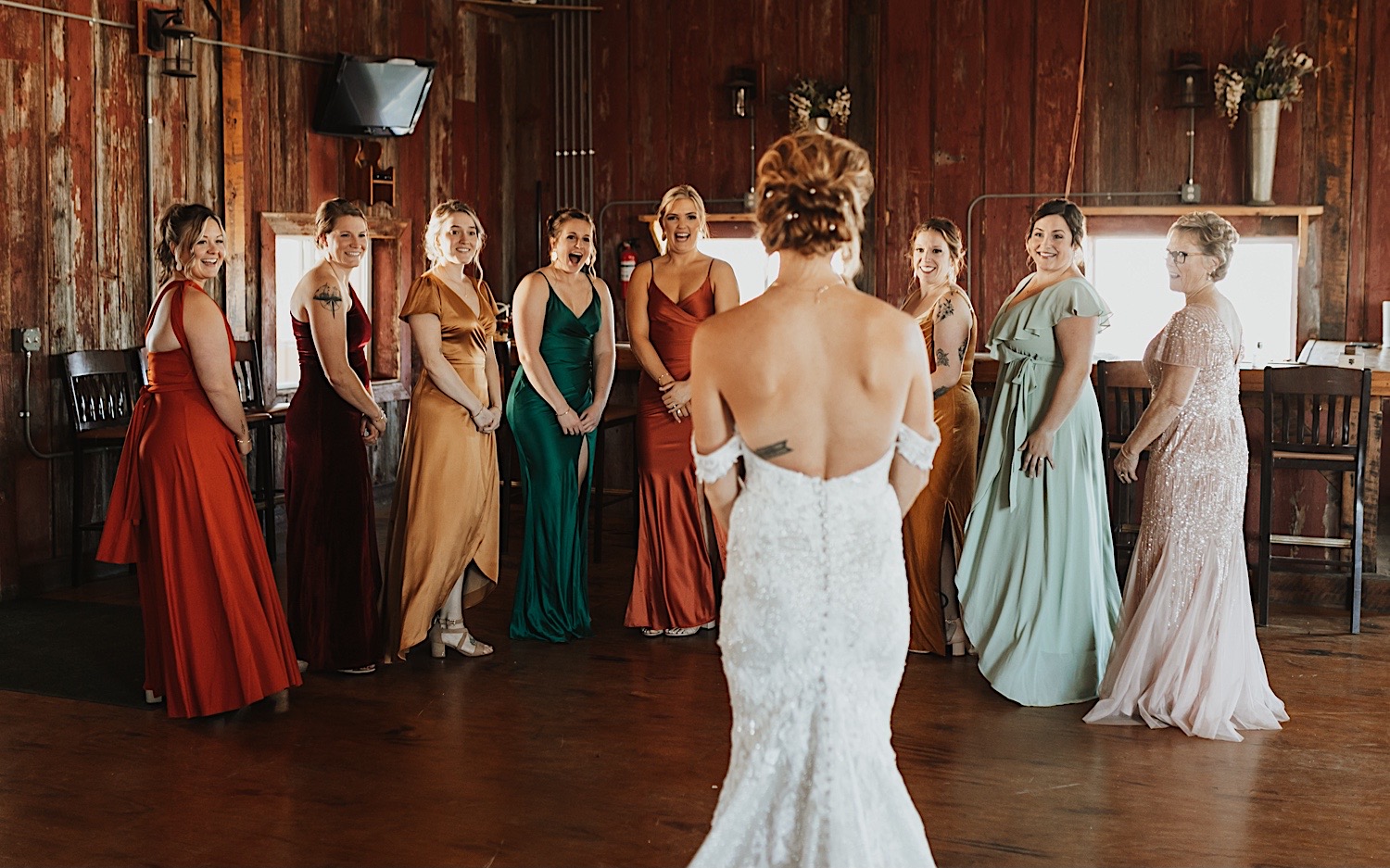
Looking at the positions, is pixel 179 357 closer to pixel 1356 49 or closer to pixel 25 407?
pixel 25 407

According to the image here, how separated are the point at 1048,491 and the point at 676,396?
1504 millimetres

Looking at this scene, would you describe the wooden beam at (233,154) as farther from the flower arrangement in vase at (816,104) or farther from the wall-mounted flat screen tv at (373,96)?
the flower arrangement in vase at (816,104)

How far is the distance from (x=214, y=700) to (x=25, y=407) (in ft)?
7.98

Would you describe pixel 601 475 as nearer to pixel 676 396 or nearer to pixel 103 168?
pixel 676 396

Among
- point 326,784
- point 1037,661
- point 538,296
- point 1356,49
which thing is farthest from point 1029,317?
point 1356,49

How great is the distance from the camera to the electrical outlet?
242 inches

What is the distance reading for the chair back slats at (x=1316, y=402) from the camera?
546cm

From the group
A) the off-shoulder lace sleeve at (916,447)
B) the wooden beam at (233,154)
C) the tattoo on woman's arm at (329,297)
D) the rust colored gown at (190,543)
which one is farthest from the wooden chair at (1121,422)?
the wooden beam at (233,154)

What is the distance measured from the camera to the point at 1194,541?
441 cm

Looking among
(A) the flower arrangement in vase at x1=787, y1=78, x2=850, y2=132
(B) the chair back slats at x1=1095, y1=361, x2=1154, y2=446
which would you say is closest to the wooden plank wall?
(A) the flower arrangement in vase at x1=787, y1=78, x2=850, y2=132

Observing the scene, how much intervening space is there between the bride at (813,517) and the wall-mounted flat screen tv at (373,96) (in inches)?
224

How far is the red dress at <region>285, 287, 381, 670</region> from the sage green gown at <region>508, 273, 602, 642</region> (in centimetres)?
66

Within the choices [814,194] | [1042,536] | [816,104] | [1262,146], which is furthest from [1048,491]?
[816,104]

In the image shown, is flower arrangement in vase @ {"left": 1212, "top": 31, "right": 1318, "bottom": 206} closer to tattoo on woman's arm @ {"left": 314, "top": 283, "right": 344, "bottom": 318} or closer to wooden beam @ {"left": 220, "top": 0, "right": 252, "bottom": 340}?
wooden beam @ {"left": 220, "top": 0, "right": 252, "bottom": 340}
